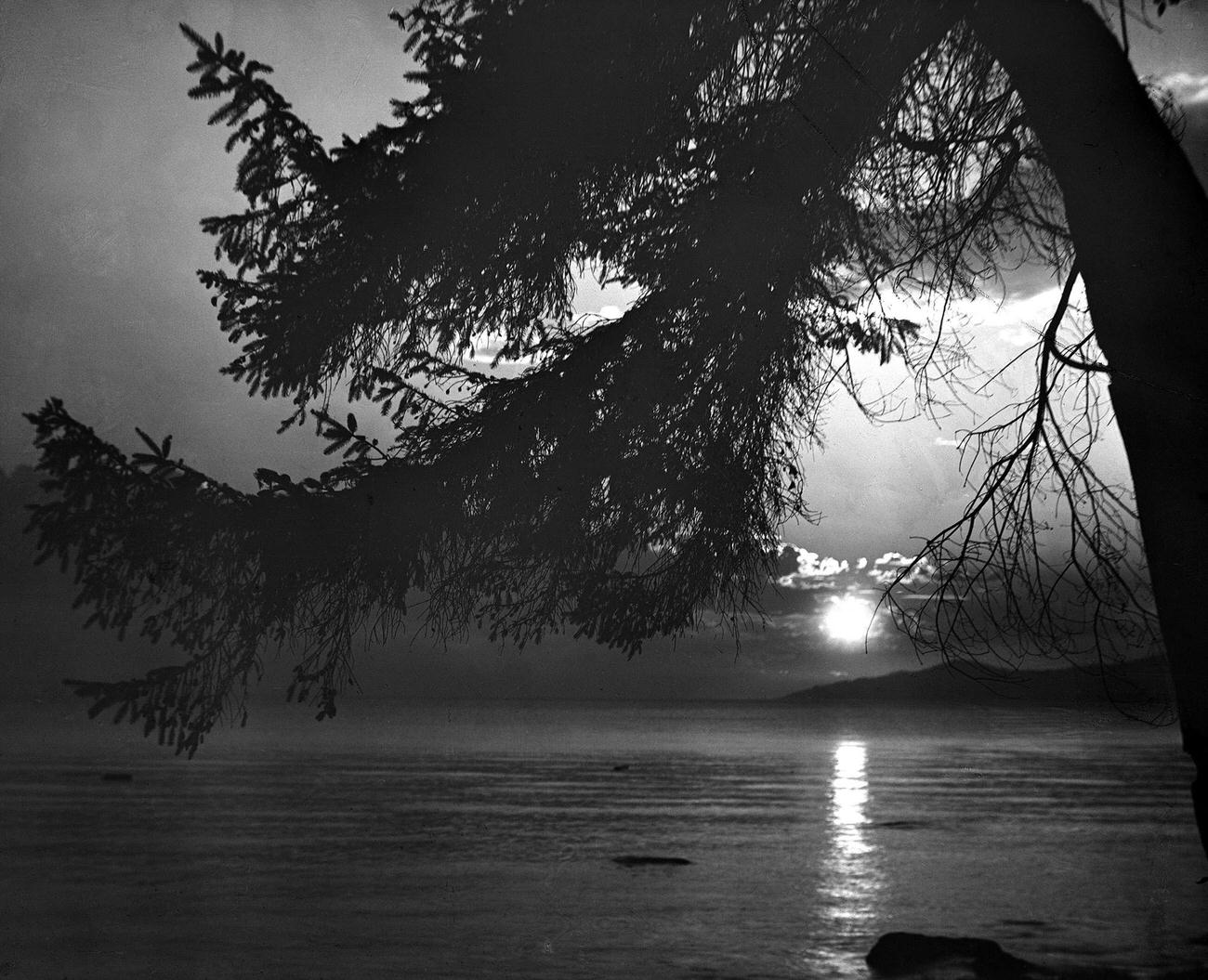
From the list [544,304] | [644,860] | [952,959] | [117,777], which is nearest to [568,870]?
[644,860]

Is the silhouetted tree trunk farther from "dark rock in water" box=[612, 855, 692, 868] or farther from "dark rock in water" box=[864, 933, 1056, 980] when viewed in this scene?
"dark rock in water" box=[612, 855, 692, 868]

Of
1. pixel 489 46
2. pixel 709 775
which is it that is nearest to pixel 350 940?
pixel 489 46

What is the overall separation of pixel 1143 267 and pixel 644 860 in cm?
2679

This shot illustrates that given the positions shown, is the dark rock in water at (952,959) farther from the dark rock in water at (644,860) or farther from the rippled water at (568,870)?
the dark rock in water at (644,860)

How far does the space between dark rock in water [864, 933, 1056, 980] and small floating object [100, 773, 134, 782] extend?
47.7 meters

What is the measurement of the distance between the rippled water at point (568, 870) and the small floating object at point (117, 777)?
0.82 meters

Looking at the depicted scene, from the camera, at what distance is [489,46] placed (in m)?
5.54

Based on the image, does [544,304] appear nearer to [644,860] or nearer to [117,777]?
[644,860]

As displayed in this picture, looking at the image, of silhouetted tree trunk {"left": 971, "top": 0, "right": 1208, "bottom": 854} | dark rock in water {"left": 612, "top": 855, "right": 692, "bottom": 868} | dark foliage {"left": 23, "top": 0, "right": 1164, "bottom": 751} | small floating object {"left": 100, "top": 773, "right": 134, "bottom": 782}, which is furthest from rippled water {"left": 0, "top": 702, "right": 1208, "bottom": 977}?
silhouetted tree trunk {"left": 971, "top": 0, "right": 1208, "bottom": 854}

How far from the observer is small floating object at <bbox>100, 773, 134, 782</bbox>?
52.0 meters

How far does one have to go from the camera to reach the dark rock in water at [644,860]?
2736 cm

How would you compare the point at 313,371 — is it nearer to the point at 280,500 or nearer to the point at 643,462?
the point at 280,500

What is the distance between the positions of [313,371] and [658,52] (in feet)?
8.66

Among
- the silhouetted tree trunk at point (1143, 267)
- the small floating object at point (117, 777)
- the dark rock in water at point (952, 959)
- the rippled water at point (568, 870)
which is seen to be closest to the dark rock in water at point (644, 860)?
the rippled water at point (568, 870)
